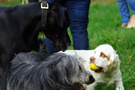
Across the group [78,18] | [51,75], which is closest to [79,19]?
[78,18]

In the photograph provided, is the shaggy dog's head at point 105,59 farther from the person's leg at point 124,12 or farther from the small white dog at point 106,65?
the person's leg at point 124,12

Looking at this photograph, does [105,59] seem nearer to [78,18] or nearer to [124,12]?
[78,18]

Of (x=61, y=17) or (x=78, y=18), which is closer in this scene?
(x=61, y=17)

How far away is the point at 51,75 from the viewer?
238cm

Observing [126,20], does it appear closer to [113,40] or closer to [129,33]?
[129,33]

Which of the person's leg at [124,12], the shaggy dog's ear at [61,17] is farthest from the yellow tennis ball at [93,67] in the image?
the person's leg at [124,12]

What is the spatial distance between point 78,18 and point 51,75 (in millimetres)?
1423

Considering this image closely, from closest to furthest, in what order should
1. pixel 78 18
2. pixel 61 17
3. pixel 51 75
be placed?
pixel 51 75, pixel 61 17, pixel 78 18

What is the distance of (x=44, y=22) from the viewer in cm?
313

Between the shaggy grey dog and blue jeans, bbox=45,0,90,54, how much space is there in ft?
3.63

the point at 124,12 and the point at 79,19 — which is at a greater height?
the point at 79,19

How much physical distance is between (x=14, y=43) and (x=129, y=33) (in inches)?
134

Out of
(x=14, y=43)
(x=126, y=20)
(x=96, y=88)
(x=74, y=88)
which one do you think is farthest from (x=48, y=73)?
(x=126, y=20)

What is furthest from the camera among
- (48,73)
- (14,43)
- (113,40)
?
(113,40)
